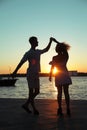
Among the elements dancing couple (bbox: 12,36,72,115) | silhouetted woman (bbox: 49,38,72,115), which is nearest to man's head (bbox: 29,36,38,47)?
dancing couple (bbox: 12,36,72,115)

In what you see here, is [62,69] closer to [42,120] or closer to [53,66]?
[53,66]

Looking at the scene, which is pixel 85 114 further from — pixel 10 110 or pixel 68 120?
pixel 10 110

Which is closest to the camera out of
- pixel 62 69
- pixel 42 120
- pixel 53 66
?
pixel 42 120

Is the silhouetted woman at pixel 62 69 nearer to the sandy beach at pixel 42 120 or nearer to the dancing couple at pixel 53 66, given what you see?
the dancing couple at pixel 53 66

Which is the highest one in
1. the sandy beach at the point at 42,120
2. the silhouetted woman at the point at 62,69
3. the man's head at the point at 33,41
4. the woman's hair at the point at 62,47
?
the man's head at the point at 33,41

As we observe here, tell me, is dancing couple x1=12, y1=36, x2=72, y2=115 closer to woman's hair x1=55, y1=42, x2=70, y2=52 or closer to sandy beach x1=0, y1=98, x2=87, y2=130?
woman's hair x1=55, y1=42, x2=70, y2=52

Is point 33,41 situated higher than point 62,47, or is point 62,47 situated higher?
point 33,41

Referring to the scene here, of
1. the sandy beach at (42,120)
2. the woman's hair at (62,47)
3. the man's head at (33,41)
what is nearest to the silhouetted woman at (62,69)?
the woman's hair at (62,47)

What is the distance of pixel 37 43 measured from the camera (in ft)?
37.2

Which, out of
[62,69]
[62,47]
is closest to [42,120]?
[62,69]

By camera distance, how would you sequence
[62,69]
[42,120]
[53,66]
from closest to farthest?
1. [42,120]
2. [62,69]
3. [53,66]

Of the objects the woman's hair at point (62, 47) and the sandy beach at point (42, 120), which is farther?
the woman's hair at point (62, 47)

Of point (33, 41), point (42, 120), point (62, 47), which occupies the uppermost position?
point (33, 41)

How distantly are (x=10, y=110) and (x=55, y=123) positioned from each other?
2.86m
